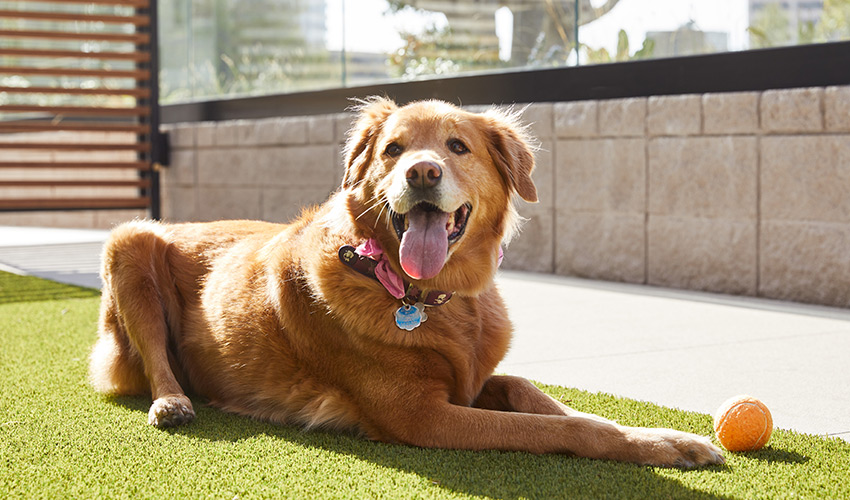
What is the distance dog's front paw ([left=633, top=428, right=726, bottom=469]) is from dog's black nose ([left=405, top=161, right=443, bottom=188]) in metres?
1.15

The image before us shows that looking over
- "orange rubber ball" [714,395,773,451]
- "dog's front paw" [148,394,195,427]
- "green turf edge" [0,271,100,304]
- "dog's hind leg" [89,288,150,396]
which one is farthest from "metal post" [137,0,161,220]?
"orange rubber ball" [714,395,773,451]

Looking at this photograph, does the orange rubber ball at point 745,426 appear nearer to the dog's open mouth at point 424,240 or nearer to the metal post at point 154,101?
the dog's open mouth at point 424,240

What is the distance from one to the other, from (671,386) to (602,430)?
4.33 ft

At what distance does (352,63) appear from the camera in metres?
11.1

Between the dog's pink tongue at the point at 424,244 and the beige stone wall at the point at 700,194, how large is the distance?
14.3ft

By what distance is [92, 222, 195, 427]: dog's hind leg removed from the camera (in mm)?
4062

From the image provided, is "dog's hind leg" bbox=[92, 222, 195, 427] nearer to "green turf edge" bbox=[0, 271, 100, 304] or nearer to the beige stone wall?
"green turf edge" bbox=[0, 271, 100, 304]

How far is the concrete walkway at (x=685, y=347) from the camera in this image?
412 centimetres

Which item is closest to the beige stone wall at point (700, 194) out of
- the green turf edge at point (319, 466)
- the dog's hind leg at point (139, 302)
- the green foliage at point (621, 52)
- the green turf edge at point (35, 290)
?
the green foliage at point (621, 52)

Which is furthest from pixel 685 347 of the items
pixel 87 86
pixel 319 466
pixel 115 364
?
pixel 87 86

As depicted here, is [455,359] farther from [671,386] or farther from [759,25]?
[759,25]

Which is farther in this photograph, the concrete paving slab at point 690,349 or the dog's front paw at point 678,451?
the concrete paving slab at point 690,349

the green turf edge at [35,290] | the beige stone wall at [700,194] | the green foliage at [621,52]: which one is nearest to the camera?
the beige stone wall at [700,194]

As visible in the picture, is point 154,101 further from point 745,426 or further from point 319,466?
point 745,426
